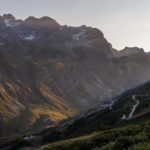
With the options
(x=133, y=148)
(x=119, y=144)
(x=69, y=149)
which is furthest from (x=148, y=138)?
(x=69, y=149)

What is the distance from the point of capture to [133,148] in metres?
28.6

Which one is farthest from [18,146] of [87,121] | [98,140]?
[98,140]

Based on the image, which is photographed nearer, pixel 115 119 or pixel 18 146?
pixel 115 119

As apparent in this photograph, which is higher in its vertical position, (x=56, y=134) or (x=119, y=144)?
(x=119, y=144)

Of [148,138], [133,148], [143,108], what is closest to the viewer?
[133,148]

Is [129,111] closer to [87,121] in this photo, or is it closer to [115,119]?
[115,119]

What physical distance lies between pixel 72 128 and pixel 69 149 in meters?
138

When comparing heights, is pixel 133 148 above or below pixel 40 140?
above

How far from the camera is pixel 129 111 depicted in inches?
6639

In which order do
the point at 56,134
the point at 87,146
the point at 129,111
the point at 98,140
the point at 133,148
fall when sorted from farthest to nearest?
the point at 56,134 → the point at 129,111 → the point at 98,140 → the point at 87,146 → the point at 133,148

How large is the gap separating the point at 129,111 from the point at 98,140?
114m

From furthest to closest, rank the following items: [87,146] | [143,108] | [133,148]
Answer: [143,108], [87,146], [133,148]

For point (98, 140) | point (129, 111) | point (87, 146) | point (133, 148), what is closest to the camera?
point (133, 148)

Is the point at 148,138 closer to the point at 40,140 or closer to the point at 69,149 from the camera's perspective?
the point at 69,149
